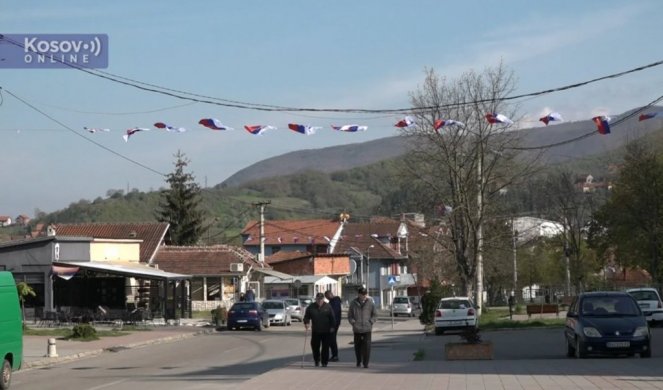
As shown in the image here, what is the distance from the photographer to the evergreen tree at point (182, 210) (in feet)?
320

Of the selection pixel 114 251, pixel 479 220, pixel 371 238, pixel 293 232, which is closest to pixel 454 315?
pixel 479 220

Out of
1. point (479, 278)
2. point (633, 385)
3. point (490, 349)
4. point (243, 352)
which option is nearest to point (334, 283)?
point (479, 278)

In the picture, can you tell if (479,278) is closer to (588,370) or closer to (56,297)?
(56,297)

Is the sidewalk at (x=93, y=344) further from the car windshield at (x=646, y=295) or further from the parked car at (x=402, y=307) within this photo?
the parked car at (x=402, y=307)

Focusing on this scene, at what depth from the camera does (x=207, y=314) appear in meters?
66.2

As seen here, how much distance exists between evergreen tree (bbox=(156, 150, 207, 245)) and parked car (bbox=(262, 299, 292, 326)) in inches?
1605

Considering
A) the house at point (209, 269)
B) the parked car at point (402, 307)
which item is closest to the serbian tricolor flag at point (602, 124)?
the house at point (209, 269)

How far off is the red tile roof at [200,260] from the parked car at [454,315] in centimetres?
2790

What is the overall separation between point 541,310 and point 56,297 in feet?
83.0

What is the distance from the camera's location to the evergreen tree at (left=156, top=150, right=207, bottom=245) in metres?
97.6

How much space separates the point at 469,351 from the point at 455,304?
17.4 m

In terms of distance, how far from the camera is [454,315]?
4150 cm

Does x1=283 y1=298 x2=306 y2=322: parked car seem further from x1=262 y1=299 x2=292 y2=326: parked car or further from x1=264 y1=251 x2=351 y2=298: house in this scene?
x1=264 y1=251 x2=351 y2=298: house

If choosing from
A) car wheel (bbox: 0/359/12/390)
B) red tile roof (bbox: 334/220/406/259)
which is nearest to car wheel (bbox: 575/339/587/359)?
car wheel (bbox: 0/359/12/390)
